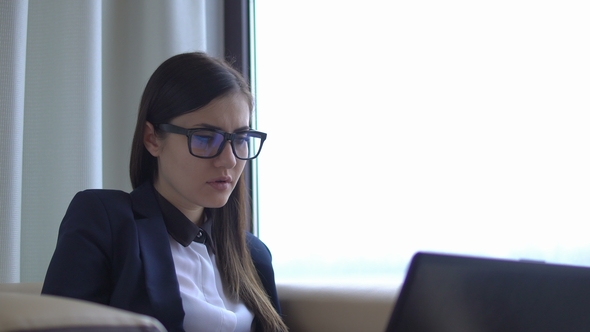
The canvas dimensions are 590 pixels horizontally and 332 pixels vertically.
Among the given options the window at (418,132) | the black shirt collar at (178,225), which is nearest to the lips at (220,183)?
the black shirt collar at (178,225)

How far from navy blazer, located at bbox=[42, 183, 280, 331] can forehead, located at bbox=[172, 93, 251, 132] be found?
9.9 inches

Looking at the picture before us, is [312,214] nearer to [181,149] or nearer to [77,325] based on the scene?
[181,149]

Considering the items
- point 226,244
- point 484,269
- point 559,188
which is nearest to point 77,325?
point 484,269

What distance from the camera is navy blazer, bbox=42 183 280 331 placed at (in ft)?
4.07

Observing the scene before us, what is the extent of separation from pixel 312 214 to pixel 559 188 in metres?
0.89

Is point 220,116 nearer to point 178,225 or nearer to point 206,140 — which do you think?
point 206,140

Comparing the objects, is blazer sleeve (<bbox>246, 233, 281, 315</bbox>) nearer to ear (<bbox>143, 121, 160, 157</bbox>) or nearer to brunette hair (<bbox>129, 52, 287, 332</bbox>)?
brunette hair (<bbox>129, 52, 287, 332</bbox>)

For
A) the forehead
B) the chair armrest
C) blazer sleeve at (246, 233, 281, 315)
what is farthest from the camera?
blazer sleeve at (246, 233, 281, 315)

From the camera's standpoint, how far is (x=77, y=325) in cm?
42

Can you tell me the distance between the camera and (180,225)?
4.85ft

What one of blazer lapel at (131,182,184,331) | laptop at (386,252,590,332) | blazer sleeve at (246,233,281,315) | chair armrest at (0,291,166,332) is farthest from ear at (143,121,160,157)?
chair armrest at (0,291,166,332)

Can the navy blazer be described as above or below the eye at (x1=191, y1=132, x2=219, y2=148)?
below

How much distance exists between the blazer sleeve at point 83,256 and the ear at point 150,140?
0.72 ft

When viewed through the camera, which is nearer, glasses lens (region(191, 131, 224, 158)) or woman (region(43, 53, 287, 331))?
woman (region(43, 53, 287, 331))
